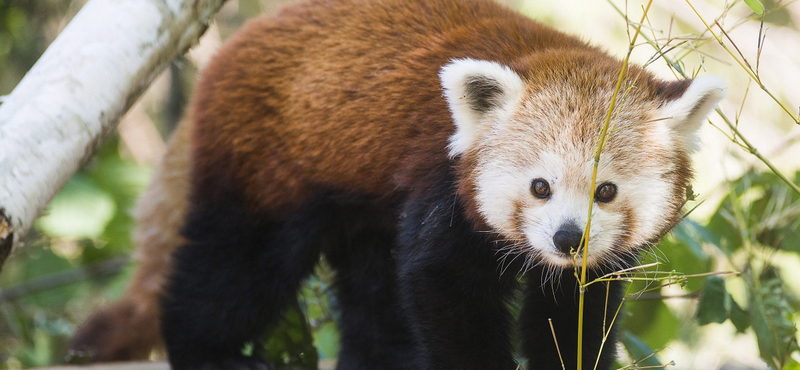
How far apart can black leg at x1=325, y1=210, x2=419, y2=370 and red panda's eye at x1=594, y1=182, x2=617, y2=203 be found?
1.14 metres

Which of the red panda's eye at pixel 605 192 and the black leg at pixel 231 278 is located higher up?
the red panda's eye at pixel 605 192

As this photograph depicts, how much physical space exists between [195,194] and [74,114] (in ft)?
2.91

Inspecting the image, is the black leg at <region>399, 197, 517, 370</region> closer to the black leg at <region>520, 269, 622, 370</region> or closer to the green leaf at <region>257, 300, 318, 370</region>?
the black leg at <region>520, 269, 622, 370</region>

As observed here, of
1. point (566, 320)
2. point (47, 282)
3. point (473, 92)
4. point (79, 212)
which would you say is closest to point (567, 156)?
point (473, 92)

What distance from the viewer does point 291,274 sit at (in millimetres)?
3215

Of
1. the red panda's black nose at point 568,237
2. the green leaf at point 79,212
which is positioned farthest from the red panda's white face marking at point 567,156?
the green leaf at point 79,212

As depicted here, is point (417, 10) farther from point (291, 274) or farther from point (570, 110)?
point (291, 274)

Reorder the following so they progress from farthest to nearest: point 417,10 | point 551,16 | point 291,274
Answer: point 551,16
point 291,274
point 417,10

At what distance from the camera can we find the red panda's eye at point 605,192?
2.24 metres

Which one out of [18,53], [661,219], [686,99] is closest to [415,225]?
[661,219]

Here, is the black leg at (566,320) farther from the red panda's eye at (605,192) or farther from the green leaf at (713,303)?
the green leaf at (713,303)

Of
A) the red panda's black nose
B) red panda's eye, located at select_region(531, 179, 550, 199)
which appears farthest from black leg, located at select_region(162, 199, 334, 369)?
the red panda's black nose

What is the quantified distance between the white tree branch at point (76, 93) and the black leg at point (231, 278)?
2.30 feet

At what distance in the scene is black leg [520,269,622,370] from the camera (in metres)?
2.66
